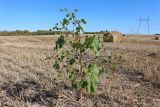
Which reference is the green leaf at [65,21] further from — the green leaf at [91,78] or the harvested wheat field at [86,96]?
the green leaf at [91,78]

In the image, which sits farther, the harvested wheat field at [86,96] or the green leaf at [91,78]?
the harvested wheat field at [86,96]

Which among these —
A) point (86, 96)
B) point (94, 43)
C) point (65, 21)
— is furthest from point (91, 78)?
point (65, 21)

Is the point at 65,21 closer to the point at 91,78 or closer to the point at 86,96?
the point at 91,78

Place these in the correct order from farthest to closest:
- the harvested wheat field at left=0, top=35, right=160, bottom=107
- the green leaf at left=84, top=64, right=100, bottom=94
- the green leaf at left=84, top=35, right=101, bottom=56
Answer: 1. the harvested wheat field at left=0, top=35, right=160, bottom=107
2. the green leaf at left=84, top=35, right=101, bottom=56
3. the green leaf at left=84, top=64, right=100, bottom=94

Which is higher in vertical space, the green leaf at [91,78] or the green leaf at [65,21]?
the green leaf at [65,21]

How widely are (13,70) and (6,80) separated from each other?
1.45 metres

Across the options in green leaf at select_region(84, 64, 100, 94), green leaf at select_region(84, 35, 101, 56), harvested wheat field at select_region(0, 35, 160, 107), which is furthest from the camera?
harvested wheat field at select_region(0, 35, 160, 107)

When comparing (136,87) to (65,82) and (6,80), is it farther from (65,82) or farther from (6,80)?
(6,80)

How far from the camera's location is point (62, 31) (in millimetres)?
6074

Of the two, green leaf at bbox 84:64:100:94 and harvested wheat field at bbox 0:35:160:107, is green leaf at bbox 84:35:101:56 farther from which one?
harvested wheat field at bbox 0:35:160:107

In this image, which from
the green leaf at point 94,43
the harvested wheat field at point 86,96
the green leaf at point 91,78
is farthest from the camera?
the harvested wheat field at point 86,96

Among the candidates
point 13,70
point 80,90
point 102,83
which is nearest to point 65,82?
point 102,83

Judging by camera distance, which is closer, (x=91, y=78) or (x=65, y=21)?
(x=91, y=78)

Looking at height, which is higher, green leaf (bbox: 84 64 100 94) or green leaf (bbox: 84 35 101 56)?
green leaf (bbox: 84 35 101 56)
